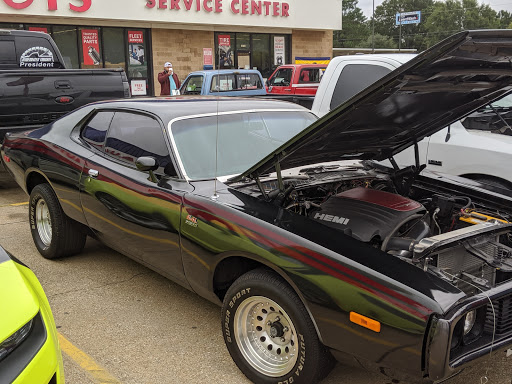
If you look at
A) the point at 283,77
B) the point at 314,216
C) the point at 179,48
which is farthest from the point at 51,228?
the point at 179,48

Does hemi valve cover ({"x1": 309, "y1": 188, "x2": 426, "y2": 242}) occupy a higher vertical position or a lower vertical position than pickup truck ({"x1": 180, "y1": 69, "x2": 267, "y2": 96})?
lower

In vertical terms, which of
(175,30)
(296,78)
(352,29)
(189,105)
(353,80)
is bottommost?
(296,78)

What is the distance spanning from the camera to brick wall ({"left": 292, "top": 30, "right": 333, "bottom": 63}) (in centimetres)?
2412

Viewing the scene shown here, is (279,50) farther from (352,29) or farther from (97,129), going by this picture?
(352,29)

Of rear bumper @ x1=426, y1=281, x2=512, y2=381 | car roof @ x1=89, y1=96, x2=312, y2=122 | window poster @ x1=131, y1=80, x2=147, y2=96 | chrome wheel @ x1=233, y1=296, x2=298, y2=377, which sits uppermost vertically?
car roof @ x1=89, y1=96, x2=312, y2=122

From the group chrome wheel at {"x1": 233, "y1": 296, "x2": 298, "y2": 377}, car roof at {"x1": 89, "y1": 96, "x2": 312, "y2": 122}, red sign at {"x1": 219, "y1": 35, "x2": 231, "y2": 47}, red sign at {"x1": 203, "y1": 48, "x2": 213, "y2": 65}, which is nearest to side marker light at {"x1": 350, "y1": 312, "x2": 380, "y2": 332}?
chrome wheel at {"x1": 233, "y1": 296, "x2": 298, "y2": 377}

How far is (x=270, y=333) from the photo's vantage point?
306 centimetres

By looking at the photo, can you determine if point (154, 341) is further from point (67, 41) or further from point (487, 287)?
point (67, 41)

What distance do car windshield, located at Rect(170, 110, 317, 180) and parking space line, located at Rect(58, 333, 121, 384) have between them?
52.5 inches

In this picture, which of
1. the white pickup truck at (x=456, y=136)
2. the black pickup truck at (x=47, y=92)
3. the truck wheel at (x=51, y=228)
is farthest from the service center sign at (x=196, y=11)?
the white pickup truck at (x=456, y=136)

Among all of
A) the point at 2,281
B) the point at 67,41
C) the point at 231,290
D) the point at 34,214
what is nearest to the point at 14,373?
the point at 2,281

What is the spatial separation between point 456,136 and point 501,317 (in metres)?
3.26

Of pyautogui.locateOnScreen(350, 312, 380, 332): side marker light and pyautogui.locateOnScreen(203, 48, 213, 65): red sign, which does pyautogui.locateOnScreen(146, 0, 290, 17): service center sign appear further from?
pyautogui.locateOnScreen(350, 312, 380, 332): side marker light

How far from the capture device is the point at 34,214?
5.30 meters
